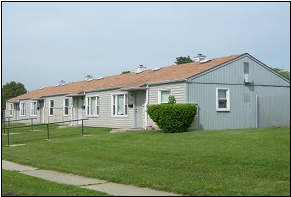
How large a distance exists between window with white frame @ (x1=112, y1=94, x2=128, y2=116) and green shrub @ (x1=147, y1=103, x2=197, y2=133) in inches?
224

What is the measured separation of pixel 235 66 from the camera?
2306cm

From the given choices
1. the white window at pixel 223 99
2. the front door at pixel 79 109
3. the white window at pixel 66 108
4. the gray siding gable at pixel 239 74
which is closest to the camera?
the gray siding gable at pixel 239 74

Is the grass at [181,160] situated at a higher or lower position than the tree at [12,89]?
lower

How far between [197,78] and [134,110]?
16.7 feet

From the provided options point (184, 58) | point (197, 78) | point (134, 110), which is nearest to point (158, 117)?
point (197, 78)

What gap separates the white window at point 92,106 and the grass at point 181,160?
10010mm

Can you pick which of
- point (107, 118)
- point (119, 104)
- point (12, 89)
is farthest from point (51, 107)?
point (12, 89)

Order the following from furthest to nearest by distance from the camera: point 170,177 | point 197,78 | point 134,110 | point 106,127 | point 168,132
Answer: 1. point 106,127
2. point 134,110
3. point 197,78
4. point 168,132
5. point 170,177

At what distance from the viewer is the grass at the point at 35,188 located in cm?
834

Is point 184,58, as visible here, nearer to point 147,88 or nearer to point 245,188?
point 147,88

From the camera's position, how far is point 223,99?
74.3 ft

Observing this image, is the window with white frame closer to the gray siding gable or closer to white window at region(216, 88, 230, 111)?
the gray siding gable

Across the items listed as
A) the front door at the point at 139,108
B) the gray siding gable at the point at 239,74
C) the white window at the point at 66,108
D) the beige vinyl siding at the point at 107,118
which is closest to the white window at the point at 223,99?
the gray siding gable at the point at 239,74

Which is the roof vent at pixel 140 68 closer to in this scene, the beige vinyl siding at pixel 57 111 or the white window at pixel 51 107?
the beige vinyl siding at pixel 57 111
